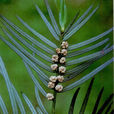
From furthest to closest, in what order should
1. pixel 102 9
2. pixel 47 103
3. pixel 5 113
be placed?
1. pixel 102 9
2. pixel 47 103
3. pixel 5 113

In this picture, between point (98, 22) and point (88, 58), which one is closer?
point (88, 58)

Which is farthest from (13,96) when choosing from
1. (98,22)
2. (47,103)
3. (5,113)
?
(98,22)

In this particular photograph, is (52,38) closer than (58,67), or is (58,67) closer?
(58,67)

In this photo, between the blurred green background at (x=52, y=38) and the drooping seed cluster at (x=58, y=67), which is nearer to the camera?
the drooping seed cluster at (x=58, y=67)

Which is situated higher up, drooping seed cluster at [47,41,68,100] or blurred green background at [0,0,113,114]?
drooping seed cluster at [47,41,68,100]

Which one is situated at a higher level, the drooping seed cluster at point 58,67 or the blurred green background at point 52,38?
the drooping seed cluster at point 58,67

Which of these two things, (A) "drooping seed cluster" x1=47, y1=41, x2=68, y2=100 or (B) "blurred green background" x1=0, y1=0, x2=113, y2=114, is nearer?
(A) "drooping seed cluster" x1=47, y1=41, x2=68, y2=100

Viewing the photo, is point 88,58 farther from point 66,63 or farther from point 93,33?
point 93,33

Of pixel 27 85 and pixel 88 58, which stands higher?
pixel 88 58
